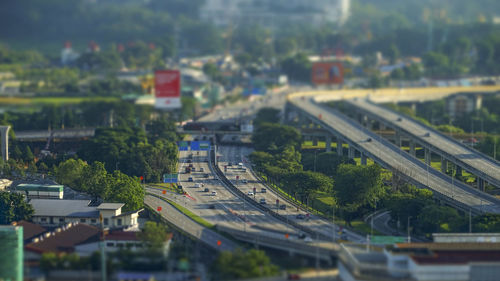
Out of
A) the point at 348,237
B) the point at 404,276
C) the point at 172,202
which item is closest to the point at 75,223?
the point at 172,202

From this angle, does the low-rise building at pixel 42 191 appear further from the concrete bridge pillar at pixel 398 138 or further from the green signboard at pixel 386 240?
the concrete bridge pillar at pixel 398 138

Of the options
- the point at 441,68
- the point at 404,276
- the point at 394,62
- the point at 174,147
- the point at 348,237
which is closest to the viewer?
the point at 404,276

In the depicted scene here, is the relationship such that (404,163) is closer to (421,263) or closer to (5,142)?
(421,263)

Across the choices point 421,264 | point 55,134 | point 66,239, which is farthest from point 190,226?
point 55,134

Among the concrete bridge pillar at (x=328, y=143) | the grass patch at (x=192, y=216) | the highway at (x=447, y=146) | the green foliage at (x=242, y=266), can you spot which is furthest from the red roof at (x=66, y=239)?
the concrete bridge pillar at (x=328, y=143)

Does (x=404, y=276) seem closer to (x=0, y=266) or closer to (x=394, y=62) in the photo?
(x=0, y=266)

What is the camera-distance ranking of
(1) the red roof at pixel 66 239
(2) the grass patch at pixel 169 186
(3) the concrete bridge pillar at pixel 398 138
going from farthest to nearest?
1. (3) the concrete bridge pillar at pixel 398 138
2. (2) the grass patch at pixel 169 186
3. (1) the red roof at pixel 66 239
